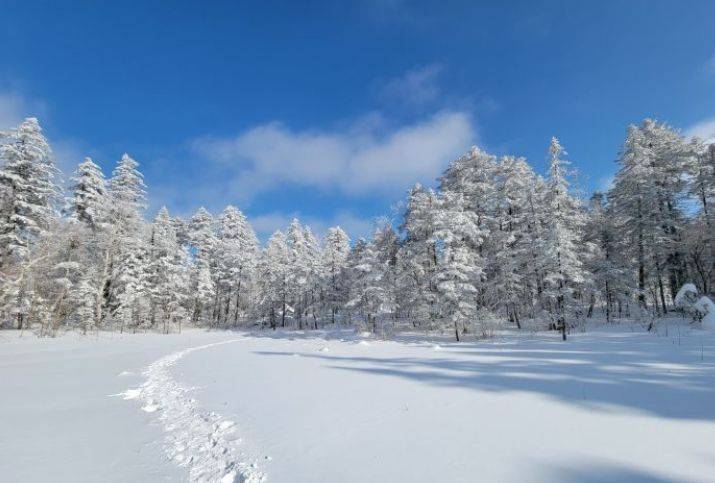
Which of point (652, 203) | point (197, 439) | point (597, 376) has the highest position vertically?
point (652, 203)

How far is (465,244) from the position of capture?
26641 mm

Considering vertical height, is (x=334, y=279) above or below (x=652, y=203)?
below

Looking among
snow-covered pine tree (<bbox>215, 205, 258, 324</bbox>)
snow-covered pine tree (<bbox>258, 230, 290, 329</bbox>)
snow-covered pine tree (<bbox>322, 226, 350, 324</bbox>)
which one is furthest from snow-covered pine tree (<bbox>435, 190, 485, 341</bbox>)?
snow-covered pine tree (<bbox>215, 205, 258, 324</bbox>)

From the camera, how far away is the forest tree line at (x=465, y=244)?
2306cm

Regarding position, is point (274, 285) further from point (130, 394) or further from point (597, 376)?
point (597, 376)

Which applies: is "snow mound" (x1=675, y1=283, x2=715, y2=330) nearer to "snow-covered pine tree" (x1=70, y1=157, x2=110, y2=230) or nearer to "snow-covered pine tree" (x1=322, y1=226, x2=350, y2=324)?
"snow-covered pine tree" (x1=322, y1=226, x2=350, y2=324)

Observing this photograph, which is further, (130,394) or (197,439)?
(130,394)

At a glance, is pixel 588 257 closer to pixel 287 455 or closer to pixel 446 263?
pixel 446 263

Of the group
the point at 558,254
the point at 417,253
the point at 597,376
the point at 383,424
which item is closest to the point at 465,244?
the point at 417,253

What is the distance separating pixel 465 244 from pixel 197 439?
76.7 ft

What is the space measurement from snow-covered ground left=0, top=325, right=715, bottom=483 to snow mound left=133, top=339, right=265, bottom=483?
0.03 metres

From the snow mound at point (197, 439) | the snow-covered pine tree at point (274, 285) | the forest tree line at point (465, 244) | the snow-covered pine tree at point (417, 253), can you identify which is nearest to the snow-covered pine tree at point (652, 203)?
the forest tree line at point (465, 244)

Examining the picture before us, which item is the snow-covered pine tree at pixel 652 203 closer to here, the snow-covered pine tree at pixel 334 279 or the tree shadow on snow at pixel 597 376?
the tree shadow on snow at pixel 597 376

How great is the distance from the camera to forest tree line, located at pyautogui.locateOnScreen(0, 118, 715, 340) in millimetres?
23062
